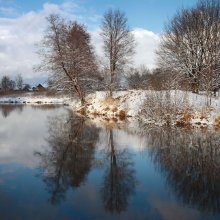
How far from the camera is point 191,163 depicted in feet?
42.9

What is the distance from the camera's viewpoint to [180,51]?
36.8m

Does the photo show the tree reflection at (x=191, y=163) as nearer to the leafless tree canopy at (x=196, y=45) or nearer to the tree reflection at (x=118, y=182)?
the tree reflection at (x=118, y=182)

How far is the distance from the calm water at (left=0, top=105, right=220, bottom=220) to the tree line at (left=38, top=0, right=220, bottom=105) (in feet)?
54.5

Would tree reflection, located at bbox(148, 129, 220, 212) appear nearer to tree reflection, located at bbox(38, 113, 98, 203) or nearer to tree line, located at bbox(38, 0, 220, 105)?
tree reflection, located at bbox(38, 113, 98, 203)

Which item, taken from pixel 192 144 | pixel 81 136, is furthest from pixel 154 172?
pixel 81 136

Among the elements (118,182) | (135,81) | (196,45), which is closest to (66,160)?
(118,182)

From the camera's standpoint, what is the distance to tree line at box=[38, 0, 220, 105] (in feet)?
112

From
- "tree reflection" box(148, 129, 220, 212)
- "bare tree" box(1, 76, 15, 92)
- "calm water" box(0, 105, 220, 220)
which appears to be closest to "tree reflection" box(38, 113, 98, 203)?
"calm water" box(0, 105, 220, 220)

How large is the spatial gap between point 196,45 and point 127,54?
8737 millimetres

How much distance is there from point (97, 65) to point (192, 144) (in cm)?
2725

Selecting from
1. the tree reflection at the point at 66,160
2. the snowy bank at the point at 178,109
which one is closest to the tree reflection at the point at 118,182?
the tree reflection at the point at 66,160

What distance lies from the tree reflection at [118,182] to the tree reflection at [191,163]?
112 centimetres

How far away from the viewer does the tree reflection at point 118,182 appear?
28.6ft

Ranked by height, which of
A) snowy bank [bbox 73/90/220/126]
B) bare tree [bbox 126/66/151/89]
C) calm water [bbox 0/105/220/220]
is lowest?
calm water [bbox 0/105/220/220]
